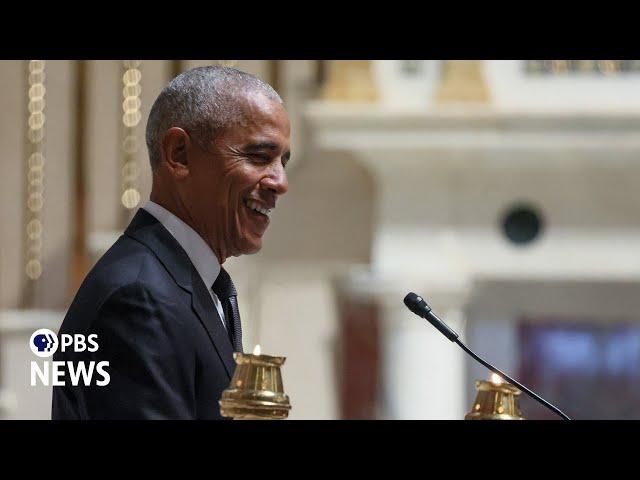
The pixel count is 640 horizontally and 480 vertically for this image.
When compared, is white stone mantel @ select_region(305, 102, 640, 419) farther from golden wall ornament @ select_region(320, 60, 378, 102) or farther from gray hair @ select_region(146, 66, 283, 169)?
gray hair @ select_region(146, 66, 283, 169)

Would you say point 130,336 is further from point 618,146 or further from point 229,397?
point 618,146

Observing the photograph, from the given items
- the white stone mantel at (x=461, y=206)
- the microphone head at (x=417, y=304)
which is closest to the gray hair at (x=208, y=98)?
the microphone head at (x=417, y=304)

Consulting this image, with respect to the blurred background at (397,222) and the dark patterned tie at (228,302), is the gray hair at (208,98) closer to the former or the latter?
the dark patterned tie at (228,302)

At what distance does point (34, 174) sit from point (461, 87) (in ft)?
5.54

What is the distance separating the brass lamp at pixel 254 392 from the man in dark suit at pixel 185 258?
67mm

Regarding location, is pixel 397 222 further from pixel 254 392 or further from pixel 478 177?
pixel 254 392

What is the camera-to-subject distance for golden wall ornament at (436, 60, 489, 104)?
603 cm

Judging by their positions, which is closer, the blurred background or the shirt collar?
the shirt collar

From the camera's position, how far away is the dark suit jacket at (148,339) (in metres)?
1.95

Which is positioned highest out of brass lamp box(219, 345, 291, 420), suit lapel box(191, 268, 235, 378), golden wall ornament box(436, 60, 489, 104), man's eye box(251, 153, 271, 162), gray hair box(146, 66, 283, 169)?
golden wall ornament box(436, 60, 489, 104)

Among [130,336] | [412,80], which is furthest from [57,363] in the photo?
[412,80]

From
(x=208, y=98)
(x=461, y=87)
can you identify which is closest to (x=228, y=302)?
(x=208, y=98)

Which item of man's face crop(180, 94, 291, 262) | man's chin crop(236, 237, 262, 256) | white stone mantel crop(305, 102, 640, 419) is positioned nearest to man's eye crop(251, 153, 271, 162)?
man's face crop(180, 94, 291, 262)

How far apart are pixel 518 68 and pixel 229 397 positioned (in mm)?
4272
